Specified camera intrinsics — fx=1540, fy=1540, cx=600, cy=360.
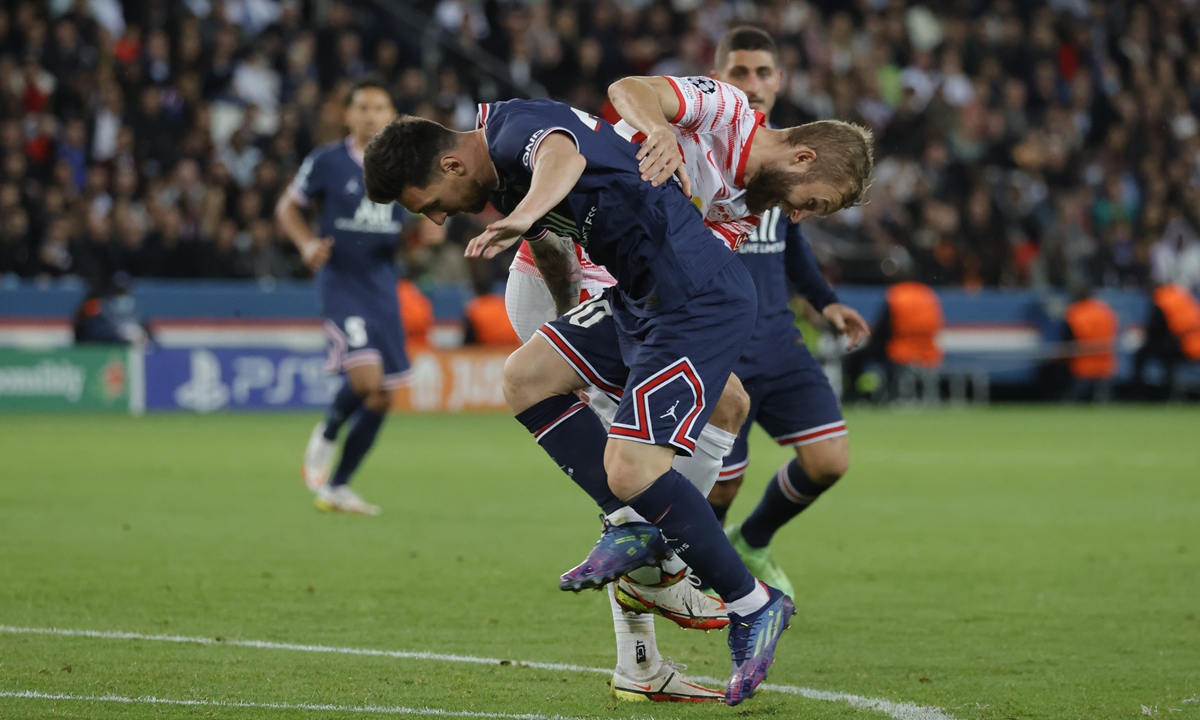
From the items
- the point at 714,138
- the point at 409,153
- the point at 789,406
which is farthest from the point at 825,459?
the point at 409,153

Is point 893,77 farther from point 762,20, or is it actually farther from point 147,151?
point 147,151

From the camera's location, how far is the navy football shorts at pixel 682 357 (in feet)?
14.4

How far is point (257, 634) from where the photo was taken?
535cm

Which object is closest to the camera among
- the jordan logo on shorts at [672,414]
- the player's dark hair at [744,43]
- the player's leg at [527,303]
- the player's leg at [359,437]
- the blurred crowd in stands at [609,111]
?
the jordan logo on shorts at [672,414]

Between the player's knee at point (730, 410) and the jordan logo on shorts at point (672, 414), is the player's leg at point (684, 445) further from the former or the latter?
the player's knee at point (730, 410)

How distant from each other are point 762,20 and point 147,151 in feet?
33.3

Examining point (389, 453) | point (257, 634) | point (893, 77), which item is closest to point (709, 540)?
point (257, 634)

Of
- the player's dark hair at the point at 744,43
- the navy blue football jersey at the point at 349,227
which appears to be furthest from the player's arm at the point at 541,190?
the navy blue football jersey at the point at 349,227

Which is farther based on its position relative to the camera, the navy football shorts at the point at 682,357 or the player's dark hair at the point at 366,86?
the player's dark hair at the point at 366,86

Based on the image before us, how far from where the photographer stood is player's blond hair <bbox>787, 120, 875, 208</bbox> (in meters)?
4.59

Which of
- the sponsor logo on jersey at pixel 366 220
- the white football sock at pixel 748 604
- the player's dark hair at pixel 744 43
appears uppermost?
the player's dark hair at pixel 744 43

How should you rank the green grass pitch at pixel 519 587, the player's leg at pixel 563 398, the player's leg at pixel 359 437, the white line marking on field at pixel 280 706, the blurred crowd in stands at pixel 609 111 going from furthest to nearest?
the blurred crowd in stands at pixel 609 111 < the player's leg at pixel 359 437 < the player's leg at pixel 563 398 < the green grass pitch at pixel 519 587 < the white line marking on field at pixel 280 706

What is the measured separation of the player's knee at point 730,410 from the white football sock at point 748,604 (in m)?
0.62

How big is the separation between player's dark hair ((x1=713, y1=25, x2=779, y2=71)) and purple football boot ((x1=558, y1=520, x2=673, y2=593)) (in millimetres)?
2920
